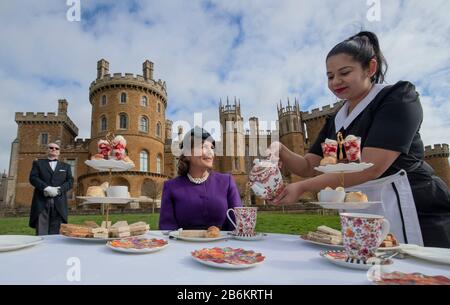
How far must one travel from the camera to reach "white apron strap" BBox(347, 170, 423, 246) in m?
1.66

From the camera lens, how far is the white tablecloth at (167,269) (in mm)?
952

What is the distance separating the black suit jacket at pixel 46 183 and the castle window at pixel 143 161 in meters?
Answer: 22.8

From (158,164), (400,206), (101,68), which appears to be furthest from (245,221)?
(101,68)

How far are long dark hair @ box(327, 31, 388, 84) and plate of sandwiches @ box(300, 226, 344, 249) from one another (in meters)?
1.13

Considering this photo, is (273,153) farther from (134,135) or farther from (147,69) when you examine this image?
(147,69)

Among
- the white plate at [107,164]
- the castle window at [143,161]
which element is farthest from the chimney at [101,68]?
the white plate at [107,164]

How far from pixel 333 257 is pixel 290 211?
22970 mm

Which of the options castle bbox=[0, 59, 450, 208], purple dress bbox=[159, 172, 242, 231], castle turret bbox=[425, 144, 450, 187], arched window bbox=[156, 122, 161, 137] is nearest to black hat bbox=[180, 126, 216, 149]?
purple dress bbox=[159, 172, 242, 231]

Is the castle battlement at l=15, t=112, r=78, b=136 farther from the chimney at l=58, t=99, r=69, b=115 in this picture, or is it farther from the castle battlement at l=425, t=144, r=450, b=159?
the castle battlement at l=425, t=144, r=450, b=159

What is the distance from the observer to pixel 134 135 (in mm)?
28719

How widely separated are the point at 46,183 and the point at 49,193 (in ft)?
1.72

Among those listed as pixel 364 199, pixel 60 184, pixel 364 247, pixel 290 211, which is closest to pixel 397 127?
pixel 364 199

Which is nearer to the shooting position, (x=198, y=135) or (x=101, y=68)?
(x=198, y=135)
